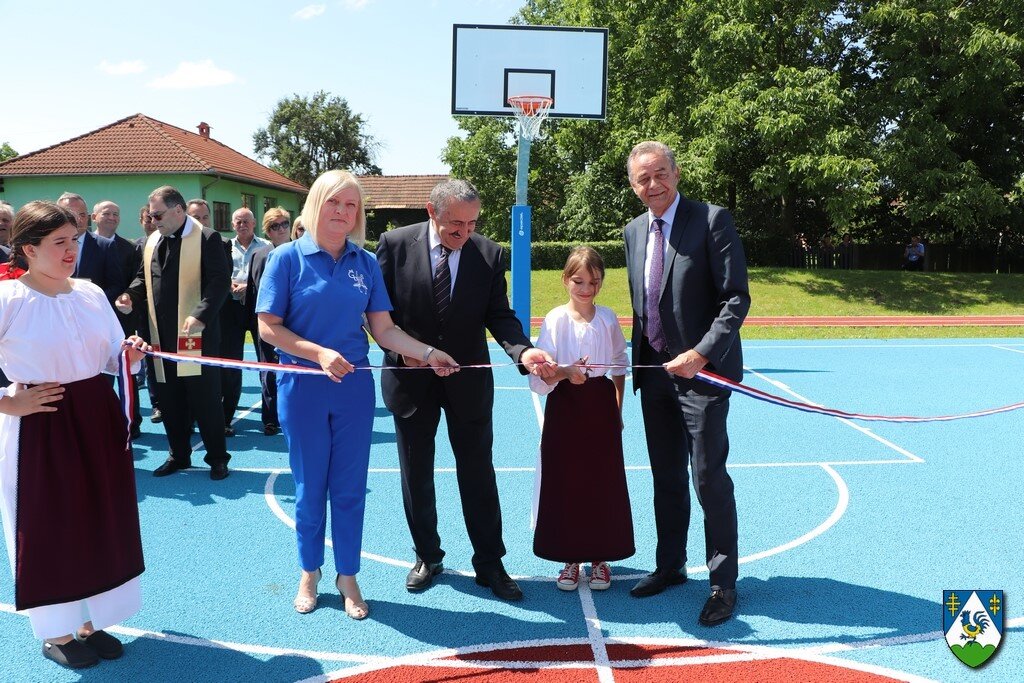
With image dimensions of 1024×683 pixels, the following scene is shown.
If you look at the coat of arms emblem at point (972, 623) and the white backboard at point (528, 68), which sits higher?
the white backboard at point (528, 68)

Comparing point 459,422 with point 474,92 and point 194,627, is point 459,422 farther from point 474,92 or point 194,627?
point 474,92

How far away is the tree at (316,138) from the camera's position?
59000mm

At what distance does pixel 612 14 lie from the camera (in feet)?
84.9

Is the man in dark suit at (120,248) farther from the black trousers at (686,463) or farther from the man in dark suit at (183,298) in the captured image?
the black trousers at (686,463)

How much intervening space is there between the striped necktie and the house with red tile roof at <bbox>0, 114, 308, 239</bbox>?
29.8m

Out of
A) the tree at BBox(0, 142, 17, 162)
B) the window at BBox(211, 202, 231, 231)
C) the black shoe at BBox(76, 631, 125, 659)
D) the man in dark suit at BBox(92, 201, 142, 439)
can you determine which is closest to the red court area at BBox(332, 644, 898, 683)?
the black shoe at BBox(76, 631, 125, 659)

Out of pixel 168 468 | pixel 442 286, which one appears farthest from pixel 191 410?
pixel 442 286

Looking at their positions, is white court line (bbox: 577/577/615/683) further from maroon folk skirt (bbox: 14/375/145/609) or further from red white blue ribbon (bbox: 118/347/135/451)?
red white blue ribbon (bbox: 118/347/135/451)

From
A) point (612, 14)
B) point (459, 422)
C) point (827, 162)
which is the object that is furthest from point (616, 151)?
point (459, 422)

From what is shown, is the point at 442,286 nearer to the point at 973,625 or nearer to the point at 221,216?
the point at 973,625

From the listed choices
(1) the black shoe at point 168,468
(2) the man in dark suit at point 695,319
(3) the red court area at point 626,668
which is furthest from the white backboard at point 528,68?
(3) the red court area at point 626,668

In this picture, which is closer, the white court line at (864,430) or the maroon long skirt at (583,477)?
the maroon long skirt at (583,477)

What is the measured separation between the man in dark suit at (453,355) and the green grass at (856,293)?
52.5 feet

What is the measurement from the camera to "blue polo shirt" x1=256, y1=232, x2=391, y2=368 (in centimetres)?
372
